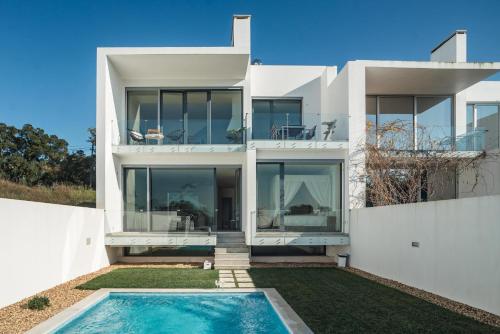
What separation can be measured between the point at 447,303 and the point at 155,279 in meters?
6.96

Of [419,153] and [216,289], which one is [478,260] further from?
[419,153]

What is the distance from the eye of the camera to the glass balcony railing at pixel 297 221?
42.5 ft

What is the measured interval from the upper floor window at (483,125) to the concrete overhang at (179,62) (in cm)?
871

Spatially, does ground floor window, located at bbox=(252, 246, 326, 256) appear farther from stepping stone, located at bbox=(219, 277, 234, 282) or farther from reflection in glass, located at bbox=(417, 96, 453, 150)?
reflection in glass, located at bbox=(417, 96, 453, 150)

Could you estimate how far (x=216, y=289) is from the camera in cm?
902

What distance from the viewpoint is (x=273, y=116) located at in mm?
15055

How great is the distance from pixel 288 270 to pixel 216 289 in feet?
11.9

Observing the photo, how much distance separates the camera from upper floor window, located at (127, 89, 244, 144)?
1427 centimetres

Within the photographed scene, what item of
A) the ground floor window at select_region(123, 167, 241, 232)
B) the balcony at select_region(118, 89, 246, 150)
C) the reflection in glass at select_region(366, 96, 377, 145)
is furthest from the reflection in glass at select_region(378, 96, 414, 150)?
the ground floor window at select_region(123, 167, 241, 232)

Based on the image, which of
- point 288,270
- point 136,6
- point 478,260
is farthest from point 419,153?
point 136,6

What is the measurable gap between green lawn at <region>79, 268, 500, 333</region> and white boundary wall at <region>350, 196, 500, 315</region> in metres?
0.64

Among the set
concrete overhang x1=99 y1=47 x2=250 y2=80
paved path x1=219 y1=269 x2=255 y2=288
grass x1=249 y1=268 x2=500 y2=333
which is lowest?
paved path x1=219 y1=269 x2=255 y2=288

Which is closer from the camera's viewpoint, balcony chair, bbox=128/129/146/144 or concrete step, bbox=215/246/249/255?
concrete step, bbox=215/246/249/255

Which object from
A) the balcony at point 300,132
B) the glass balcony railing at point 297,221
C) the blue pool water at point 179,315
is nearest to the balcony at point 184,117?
the balcony at point 300,132
